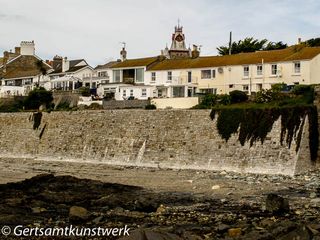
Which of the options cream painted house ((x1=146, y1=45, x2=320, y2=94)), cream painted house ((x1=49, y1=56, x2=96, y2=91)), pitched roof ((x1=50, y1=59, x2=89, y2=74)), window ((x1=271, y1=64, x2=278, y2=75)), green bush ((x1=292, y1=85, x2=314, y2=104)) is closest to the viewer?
green bush ((x1=292, y1=85, x2=314, y2=104))

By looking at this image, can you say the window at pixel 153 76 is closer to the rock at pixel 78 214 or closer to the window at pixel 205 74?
the window at pixel 205 74

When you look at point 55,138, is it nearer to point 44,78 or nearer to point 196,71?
point 196,71

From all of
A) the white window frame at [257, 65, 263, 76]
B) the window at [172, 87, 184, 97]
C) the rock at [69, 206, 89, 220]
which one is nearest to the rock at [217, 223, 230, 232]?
the rock at [69, 206, 89, 220]

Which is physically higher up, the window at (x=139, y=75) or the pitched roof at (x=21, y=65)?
the pitched roof at (x=21, y=65)

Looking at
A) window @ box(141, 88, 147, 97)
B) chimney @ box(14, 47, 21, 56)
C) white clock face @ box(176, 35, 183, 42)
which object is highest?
chimney @ box(14, 47, 21, 56)

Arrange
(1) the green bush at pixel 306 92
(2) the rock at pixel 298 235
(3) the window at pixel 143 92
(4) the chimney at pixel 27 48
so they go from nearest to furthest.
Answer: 1. (2) the rock at pixel 298 235
2. (1) the green bush at pixel 306 92
3. (3) the window at pixel 143 92
4. (4) the chimney at pixel 27 48

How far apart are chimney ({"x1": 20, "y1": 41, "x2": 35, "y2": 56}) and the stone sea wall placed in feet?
132

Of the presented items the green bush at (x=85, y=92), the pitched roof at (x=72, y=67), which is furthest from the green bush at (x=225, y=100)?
the pitched roof at (x=72, y=67)

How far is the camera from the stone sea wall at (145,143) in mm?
33344

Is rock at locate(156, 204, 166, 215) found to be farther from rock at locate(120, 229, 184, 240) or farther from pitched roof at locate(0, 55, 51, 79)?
pitched roof at locate(0, 55, 51, 79)

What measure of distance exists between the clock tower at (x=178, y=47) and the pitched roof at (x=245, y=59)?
5218 mm

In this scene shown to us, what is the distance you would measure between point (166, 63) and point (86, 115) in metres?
16.2

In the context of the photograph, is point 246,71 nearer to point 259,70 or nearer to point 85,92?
point 259,70

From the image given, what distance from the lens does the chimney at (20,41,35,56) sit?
90.8m
